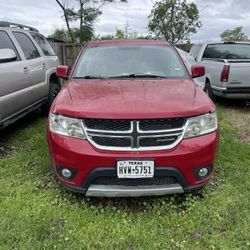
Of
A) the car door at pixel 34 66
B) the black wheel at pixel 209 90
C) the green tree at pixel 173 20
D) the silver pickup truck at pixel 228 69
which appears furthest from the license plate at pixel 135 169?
the green tree at pixel 173 20

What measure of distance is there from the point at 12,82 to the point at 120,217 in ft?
9.35

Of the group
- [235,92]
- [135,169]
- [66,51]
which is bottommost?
[66,51]

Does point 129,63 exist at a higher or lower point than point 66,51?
higher

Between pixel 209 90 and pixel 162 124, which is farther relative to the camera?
pixel 209 90

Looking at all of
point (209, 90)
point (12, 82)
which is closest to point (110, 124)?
point (12, 82)

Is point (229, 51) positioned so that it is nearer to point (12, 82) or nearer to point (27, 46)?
point (27, 46)

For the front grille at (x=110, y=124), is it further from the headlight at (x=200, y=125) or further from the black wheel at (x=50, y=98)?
the black wheel at (x=50, y=98)

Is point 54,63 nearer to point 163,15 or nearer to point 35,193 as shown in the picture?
point 35,193

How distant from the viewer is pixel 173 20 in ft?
71.9

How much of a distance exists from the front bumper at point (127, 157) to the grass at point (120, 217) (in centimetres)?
25

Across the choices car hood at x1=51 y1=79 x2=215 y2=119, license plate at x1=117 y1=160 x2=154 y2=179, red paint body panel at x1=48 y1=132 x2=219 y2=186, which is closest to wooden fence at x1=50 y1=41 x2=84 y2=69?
car hood at x1=51 y1=79 x2=215 y2=119

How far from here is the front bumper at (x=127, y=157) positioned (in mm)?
3164

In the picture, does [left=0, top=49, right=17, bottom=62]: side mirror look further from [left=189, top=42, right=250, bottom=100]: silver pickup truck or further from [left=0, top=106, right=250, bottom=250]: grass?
[left=189, top=42, right=250, bottom=100]: silver pickup truck

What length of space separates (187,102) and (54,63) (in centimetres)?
479
